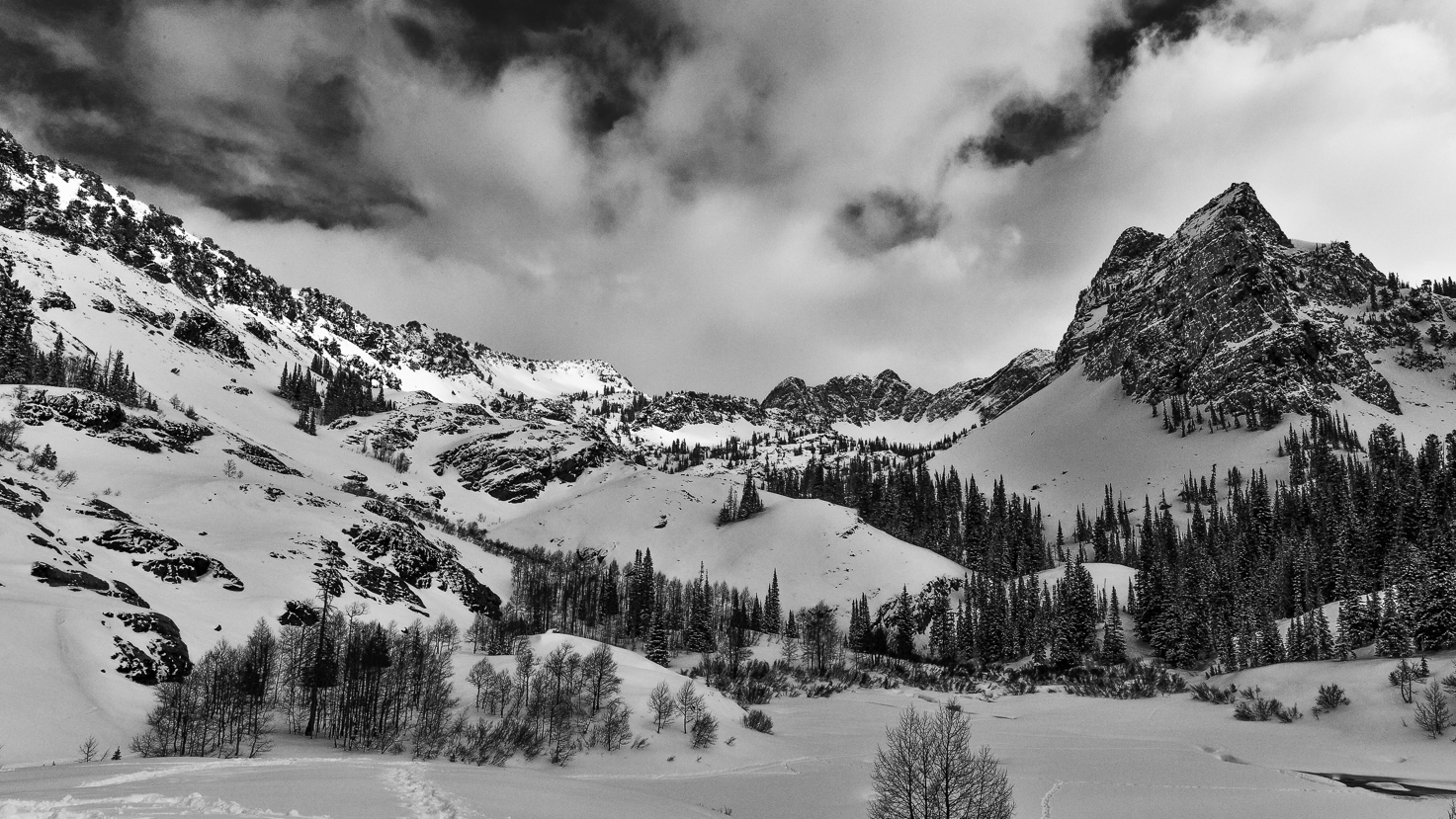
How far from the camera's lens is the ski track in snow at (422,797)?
2231 centimetres

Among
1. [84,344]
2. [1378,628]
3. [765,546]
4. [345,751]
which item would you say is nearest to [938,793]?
[345,751]

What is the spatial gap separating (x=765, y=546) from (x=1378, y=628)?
128m

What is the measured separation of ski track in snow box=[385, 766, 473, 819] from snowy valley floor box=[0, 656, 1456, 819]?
0.15 meters

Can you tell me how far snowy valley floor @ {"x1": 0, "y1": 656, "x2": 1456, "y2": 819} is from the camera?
73.7ft

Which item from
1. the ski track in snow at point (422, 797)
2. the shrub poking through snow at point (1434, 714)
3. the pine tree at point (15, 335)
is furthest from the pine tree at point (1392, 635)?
the pine tree at point (15, 335)

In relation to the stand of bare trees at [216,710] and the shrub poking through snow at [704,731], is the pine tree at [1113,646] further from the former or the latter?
the stand of bare trees at [216,710]

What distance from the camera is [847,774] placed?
55.7m

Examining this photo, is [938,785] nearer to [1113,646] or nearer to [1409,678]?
[1409,678]

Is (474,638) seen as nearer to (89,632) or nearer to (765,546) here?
(89,632)

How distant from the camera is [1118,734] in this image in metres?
69.7

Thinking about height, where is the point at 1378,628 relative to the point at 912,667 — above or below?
above

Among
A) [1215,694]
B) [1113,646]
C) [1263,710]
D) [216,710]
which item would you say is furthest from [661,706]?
[1113,646]

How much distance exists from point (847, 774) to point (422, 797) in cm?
4014

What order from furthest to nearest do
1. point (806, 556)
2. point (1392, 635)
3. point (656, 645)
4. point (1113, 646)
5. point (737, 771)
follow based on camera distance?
point (806, 556) < point (656, 645) < point (1113, 646) < point (1392, 635) < point (737, 771)
